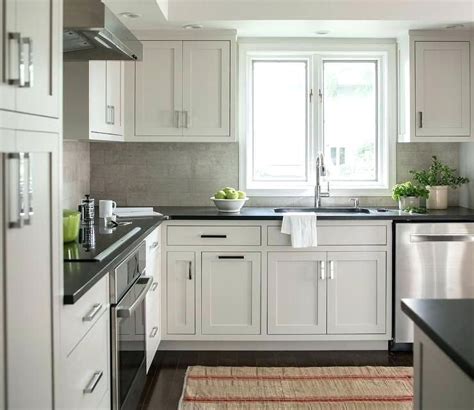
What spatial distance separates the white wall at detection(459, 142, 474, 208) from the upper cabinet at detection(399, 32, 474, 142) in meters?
0.22

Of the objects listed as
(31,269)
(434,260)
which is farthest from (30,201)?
(434,260)

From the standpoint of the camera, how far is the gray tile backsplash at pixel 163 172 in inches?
198

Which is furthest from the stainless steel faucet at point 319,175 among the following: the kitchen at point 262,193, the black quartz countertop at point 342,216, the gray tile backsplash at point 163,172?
the black quartz countertop at point 342,216

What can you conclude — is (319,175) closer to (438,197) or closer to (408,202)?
(408,202)

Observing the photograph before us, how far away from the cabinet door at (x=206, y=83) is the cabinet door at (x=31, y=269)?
9.42 ft

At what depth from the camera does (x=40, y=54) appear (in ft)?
5.69

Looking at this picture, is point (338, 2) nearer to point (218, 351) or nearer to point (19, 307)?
point (218, 351)

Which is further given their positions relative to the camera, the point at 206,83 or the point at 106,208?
the point at 206,83

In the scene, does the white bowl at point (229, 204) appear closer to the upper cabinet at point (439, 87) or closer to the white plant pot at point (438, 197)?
the upper cabinet at point (439, 87)

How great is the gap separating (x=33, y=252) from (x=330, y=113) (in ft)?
12.2

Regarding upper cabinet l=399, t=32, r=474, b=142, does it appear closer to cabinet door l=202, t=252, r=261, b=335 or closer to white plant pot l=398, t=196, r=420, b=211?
white plant pot l=398, t=196, r=420, b=211

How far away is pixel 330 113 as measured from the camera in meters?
5.13

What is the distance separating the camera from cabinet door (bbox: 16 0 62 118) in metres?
1.60

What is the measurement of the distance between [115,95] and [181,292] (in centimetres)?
134
